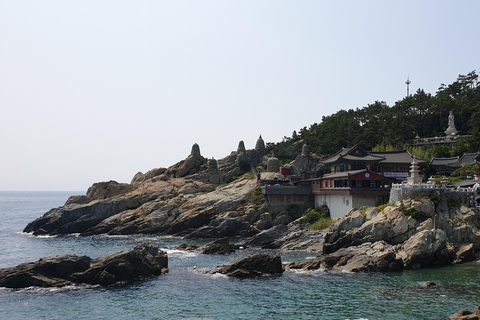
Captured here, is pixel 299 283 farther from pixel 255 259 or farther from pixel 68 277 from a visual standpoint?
pixel 68 277

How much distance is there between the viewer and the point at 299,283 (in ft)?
122

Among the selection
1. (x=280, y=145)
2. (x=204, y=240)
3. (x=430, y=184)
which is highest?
(x=280, y=145)

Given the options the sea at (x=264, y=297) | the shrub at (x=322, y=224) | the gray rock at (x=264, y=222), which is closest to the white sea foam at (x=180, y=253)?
the sea at (x=264, y=297)

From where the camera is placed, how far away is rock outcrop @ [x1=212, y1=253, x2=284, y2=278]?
133 feet

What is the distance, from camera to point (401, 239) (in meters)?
46.5

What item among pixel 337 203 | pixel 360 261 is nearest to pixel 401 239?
pixel 360 261

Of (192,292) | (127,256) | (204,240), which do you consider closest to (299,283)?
(192,292)

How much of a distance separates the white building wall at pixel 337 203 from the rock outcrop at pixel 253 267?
2173 centimetres

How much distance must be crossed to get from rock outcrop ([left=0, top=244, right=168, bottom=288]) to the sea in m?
1.06

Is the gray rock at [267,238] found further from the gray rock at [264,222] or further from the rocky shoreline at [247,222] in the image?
the gray rock at [264,222]

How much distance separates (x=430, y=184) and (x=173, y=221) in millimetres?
43092

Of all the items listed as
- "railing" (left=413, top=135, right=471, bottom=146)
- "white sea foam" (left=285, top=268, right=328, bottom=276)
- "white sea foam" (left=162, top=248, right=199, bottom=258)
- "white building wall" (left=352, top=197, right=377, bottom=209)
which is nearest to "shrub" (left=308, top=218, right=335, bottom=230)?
"white building wall" (left=352, top=197, right=377, bottom=209)

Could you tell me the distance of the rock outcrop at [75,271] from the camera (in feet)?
123

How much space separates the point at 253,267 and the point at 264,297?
8.06 meters
